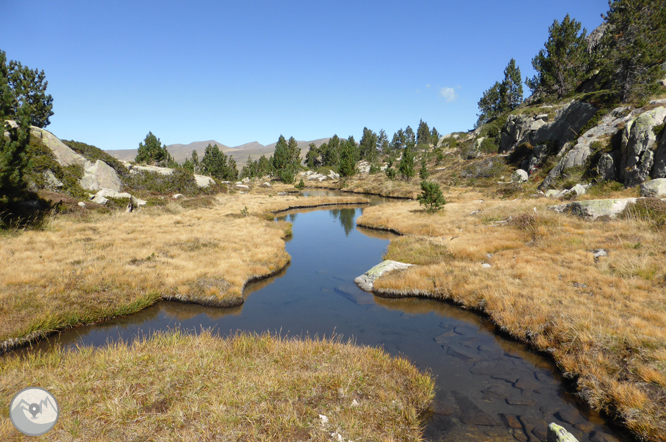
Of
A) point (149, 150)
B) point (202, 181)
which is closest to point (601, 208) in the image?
point (202, 181)

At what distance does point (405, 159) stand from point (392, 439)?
78.5 metres

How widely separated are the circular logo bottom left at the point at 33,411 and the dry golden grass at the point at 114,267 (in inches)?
409

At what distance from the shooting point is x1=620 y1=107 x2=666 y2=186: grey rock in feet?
92.4

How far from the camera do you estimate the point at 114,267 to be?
677 inches

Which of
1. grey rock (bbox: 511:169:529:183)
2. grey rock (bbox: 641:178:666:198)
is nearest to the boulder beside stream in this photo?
grey rock (bbox: 641:178:666:198)

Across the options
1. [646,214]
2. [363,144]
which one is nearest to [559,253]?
[646,214]

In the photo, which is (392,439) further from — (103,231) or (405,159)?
(405,159)

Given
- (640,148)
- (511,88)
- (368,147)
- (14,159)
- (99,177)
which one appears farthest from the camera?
(368,147)

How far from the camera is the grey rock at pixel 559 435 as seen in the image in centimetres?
630

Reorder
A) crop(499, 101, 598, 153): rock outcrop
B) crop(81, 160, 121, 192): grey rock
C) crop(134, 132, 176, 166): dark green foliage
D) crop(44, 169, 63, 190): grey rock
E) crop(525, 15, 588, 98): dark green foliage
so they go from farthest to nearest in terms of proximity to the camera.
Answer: crop(134, 132, 176, 166): dark green foliage, crop(525, 15, 588, 98): dark green foliage, crop(499, 101, 598, 153): rock outcrop, crop(81, 160, 121, 192): grey rock, crop(44, 169, 63, 190): grey rock

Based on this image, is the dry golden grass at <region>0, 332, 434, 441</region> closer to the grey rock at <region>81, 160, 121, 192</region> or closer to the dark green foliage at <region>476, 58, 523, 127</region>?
the grey rock at <region>81, 160, 121, 192</region>

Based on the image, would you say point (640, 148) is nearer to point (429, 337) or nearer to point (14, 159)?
point (429, 337)

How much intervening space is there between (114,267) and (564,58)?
9386cm

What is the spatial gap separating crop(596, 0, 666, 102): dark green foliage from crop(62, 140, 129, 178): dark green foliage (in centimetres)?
7586
